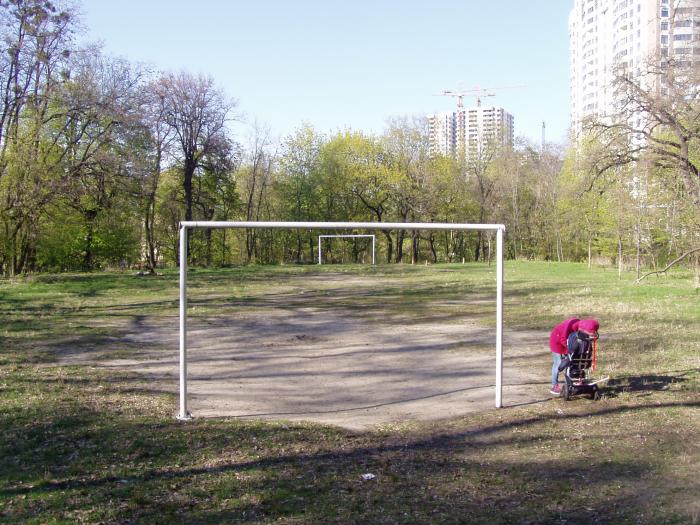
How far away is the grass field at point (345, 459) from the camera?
484 cm

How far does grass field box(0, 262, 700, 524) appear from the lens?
4840 mm

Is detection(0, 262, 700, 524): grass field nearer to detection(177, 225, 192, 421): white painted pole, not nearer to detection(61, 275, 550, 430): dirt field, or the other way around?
detection(177, 225, 192, 421): white painted pole

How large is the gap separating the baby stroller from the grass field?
0.55 ft

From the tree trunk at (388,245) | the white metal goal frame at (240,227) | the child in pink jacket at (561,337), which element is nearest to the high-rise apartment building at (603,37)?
the tree trunk at (388,245)

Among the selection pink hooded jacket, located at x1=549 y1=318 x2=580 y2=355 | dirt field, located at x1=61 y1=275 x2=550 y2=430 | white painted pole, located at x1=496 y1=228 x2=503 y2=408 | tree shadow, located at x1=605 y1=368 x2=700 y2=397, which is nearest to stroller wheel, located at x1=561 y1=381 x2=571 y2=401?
dirt field, located at x1=61 y1=275 x2=550 y2=430

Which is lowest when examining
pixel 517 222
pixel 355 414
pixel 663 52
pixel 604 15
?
pixel 355 414

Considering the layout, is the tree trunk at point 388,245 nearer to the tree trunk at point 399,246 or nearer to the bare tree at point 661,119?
the tree trunk at point 399,246

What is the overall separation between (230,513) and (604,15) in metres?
98.0

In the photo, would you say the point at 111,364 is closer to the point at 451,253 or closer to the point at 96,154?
the point at 96,154

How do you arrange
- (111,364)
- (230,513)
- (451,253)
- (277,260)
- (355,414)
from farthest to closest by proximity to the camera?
(451,253), (277,260), (111,364), (355,414), (230,513)

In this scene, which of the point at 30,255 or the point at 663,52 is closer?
the point at 663,52

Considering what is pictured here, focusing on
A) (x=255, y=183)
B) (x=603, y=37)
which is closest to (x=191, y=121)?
(x=255, y=183)

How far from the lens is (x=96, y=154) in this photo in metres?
28.5

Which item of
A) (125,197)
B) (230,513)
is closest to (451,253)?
(125,197)
